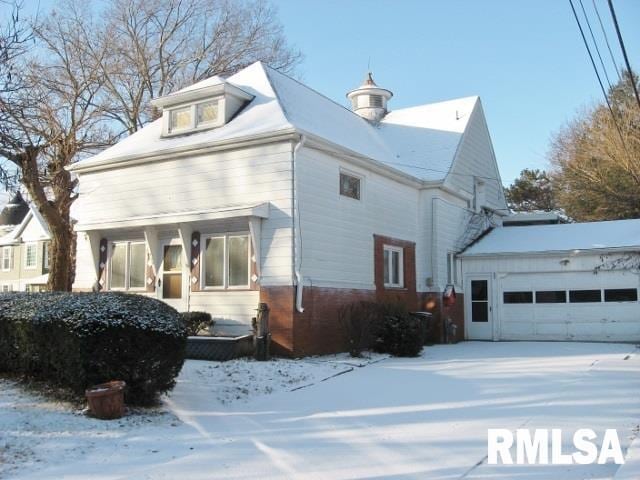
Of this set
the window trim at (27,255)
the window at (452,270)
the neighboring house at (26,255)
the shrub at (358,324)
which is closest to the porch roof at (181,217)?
the shrub at (358,324)

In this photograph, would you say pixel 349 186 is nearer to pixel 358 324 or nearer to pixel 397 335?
pixel 358 324

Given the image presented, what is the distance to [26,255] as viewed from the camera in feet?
169

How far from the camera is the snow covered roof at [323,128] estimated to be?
16578 millimetres

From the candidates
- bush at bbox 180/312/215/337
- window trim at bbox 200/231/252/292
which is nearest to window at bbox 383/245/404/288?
window trim at bbox 200/231/252/292

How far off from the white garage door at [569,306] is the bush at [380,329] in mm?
6481

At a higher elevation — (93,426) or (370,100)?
(370,100)

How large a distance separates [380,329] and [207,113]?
7401 mm

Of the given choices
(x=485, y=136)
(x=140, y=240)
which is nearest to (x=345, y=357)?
(x=140, y=240)

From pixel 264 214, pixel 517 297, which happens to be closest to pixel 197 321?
pixel 264 214

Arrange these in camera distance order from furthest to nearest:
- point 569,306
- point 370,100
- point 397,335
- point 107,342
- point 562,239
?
1. point 370,100
2. point 562,239
3. point 569,306
4. point 397,335
5. point 107,342

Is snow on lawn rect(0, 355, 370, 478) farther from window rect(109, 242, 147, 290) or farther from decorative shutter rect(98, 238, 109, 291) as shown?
decorative shutter rect(98, 238, 109, 291)

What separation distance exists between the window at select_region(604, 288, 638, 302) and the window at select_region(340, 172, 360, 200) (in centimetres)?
863

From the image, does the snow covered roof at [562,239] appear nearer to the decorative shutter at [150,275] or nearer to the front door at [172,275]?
the front door at [172,275]

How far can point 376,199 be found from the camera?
61.3 ft
